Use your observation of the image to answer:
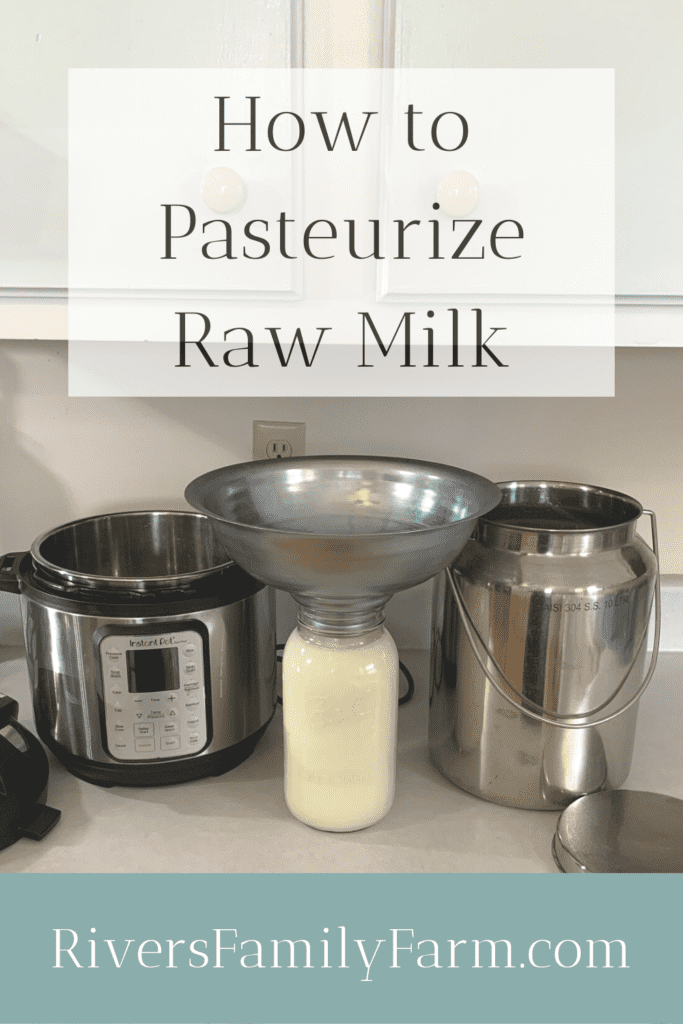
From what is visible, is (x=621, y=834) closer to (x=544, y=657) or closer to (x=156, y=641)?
(x=544, y=657)

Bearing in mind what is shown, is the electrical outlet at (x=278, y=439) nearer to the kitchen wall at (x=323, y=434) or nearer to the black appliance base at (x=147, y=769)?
the kitchen wall at (x=323, y=434)

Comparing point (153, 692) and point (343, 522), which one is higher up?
point (343, 522)

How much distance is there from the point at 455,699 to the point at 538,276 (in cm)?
42

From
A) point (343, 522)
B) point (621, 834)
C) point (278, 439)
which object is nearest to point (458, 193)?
point (343, 522)

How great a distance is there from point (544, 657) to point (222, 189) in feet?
1.70

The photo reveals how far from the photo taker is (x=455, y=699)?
0.78m

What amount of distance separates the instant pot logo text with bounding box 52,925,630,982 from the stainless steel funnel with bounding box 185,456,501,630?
10.2 inches

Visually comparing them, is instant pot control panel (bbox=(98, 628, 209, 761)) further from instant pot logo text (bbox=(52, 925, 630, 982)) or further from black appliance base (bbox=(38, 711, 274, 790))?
instant pot logo text (bbox=(52, 925, 630, 982))

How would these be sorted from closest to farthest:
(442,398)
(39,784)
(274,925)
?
(274,925)
(39,784)
(442,398)

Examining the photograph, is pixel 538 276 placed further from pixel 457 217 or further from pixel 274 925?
pixel 274 925


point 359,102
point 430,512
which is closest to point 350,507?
point 430,512

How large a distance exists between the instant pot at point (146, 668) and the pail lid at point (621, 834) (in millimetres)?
332

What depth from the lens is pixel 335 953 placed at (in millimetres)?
618

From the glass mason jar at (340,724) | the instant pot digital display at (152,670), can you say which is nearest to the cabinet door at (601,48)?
the glass mason jar at (340,724)
